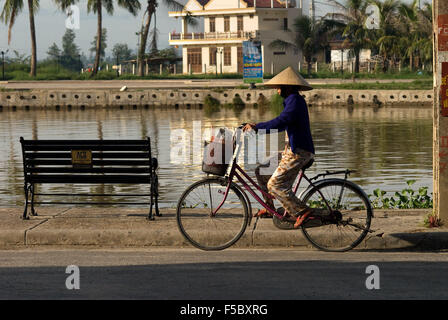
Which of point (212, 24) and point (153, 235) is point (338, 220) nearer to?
point (153, 235)

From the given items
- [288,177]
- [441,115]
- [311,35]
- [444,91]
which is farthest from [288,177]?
[311,35]

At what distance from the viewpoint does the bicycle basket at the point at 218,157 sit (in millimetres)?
8070

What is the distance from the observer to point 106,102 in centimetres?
4781

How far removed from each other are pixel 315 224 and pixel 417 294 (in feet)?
6.96

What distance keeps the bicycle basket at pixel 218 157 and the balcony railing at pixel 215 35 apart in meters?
64.0

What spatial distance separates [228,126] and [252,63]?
46.5 ft

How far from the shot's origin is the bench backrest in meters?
9.50

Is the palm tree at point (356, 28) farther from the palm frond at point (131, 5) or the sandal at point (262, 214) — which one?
the sandal at point (262, 214)

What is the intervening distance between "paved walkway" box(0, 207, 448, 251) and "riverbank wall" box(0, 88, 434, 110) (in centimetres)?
3663

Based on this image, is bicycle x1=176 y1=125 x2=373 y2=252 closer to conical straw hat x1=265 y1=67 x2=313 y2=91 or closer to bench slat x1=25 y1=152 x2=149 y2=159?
conical straw hat x1=265 y1=67 x2=313 y2=91

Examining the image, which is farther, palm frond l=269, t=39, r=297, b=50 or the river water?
palm frond l=269, t=39, r=297, b=50

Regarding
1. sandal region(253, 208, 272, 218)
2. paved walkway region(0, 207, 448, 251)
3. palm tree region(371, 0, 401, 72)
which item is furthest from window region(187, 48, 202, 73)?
sandal region(253, 208, 272, 218)

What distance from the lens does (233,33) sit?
74.9 metres

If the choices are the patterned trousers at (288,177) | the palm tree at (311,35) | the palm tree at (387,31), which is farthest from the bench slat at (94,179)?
the palm tree at (311,35)
